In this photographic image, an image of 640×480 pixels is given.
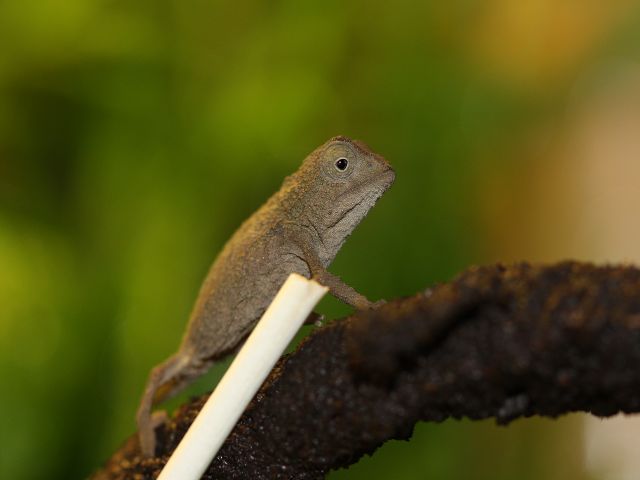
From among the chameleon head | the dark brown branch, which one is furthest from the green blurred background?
the dark brown branch

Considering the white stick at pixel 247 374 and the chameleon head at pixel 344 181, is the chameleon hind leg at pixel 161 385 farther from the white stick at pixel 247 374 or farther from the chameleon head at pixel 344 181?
the white stick at pixel 247 374

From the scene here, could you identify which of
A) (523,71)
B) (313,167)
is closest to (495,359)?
(313,167)

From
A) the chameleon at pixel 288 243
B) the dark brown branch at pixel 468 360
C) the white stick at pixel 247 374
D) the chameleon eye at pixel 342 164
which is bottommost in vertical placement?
the white stick at pixel 247 374

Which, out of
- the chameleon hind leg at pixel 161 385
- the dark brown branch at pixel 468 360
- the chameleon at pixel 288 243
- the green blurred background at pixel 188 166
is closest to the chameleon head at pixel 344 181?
the chameleon at pixel 288 243

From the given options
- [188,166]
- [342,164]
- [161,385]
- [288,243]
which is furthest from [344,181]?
[188,166]

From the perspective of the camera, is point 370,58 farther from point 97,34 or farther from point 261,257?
point 261,257
